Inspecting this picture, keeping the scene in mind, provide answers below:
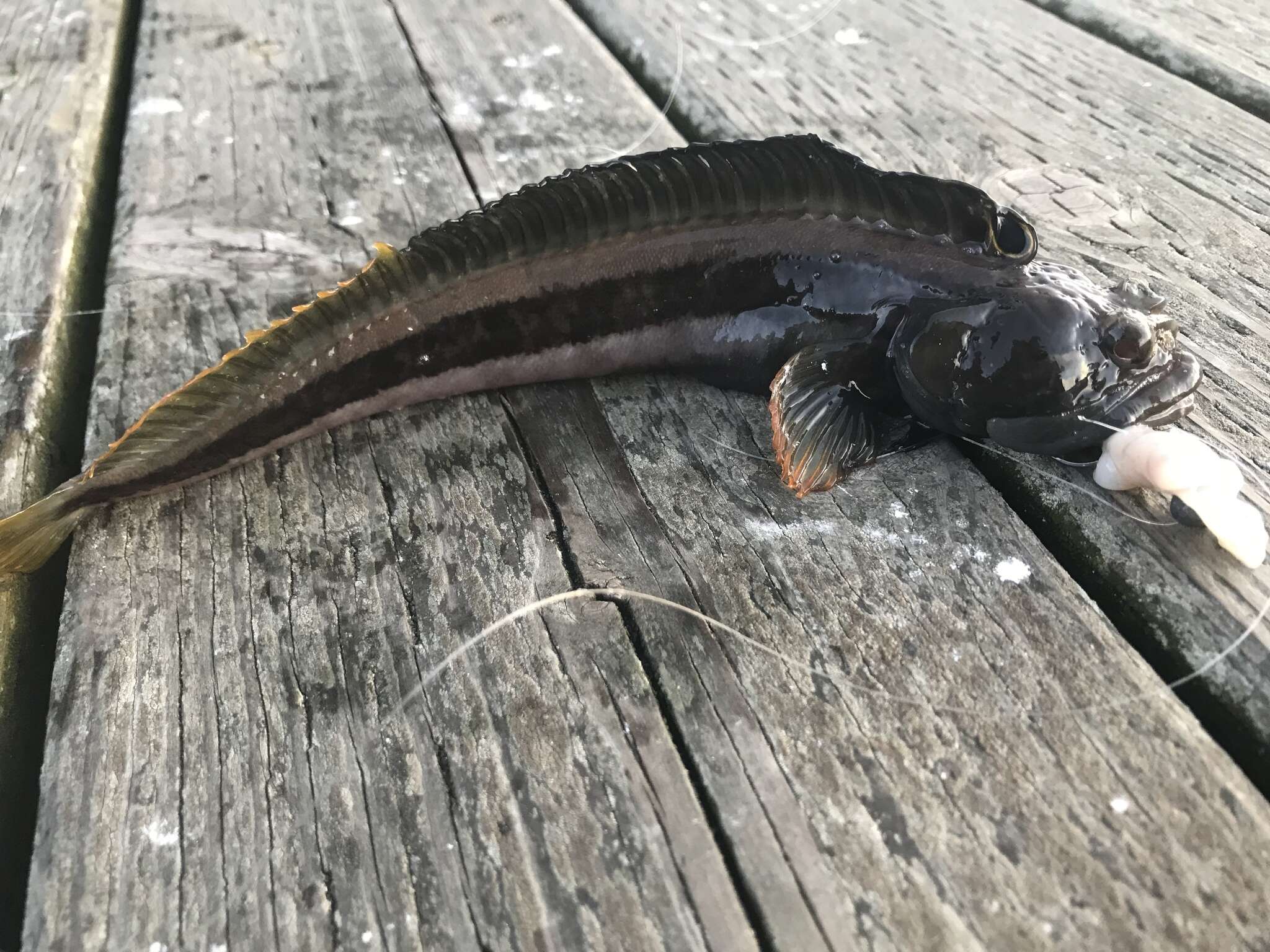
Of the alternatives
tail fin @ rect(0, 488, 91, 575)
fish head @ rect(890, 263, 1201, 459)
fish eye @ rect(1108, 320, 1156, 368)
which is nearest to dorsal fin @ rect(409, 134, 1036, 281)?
fish head @ rect(890, 263, 1201, 459)

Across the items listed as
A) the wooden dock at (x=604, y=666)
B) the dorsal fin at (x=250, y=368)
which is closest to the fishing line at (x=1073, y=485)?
the wooden dock at (x=604, y=666)

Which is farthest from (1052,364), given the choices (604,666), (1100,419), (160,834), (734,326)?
(160,834)

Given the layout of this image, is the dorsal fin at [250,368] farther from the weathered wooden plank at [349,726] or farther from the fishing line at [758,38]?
the fishing line at [758,38]

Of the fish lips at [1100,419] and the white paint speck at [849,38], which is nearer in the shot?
the fish lips at [1100,419]

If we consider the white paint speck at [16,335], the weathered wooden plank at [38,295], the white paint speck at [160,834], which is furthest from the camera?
the white paint speck at [16,335]

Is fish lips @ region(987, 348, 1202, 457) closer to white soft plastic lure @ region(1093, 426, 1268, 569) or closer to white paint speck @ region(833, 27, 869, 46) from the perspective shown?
white soft plastic lure @ region(1093, 426, 1268, 569)

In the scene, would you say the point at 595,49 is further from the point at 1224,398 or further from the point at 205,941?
the point at 205,941

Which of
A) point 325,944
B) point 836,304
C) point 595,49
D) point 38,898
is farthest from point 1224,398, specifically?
point 595,49
